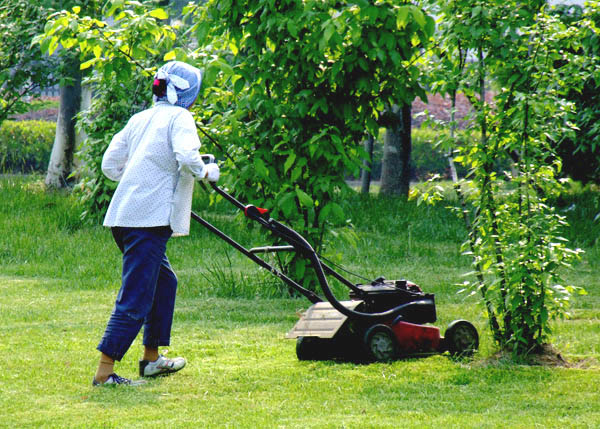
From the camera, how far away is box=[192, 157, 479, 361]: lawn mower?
575 centimetres

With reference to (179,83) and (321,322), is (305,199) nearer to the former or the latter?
(321,322)

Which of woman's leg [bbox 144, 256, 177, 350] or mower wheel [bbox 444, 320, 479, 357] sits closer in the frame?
woman's leg [bbox 144, 256, 177, 350]

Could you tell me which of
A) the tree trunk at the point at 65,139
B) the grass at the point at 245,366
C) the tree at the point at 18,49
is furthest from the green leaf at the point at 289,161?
the tree trunk at the point at 65,139

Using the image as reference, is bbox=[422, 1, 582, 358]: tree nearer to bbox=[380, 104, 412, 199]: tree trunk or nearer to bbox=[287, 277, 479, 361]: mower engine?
bbox=[287, 277, 479, 361]: mower engine

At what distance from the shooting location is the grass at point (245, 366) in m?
4.59

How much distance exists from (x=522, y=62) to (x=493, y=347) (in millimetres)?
1823

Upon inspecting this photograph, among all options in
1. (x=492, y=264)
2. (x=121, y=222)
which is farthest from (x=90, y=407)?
(x=492, y=264)

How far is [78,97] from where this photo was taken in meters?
15.0

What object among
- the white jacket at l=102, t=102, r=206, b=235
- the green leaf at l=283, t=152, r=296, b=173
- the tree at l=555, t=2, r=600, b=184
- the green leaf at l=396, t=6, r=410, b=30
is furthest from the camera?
the tree at l=555, t=2, r=600, b=184

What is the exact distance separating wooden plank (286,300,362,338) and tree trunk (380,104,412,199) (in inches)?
399

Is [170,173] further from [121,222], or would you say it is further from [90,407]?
[90,407]

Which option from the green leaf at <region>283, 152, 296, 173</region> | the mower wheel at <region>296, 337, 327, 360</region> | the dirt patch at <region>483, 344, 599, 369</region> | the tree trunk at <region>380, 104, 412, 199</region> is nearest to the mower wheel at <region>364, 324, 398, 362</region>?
the mower wheel at <region>296, 337, 327, 360</region>

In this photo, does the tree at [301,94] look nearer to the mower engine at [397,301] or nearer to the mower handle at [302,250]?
the mower engine at [397,301]

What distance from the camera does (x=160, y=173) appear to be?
517cm
